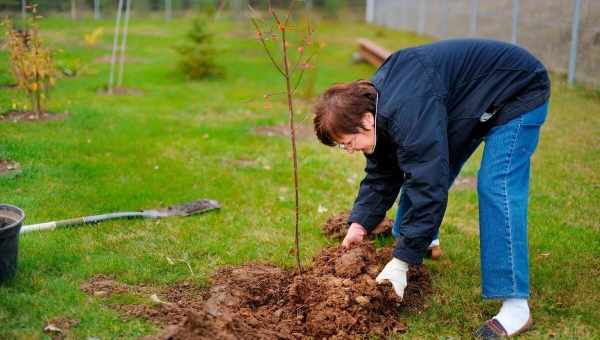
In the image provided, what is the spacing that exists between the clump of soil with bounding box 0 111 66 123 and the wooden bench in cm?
612

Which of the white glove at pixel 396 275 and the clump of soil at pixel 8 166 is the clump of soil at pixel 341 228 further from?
the clump of soil at pixel 8 166

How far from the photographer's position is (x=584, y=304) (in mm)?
3475

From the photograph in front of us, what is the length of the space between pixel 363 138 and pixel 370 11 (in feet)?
78.5

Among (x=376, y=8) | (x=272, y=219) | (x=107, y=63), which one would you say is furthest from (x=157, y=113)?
(x=376, y=8)

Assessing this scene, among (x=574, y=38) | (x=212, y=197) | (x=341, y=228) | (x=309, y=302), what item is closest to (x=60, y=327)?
(x=309, y=302)

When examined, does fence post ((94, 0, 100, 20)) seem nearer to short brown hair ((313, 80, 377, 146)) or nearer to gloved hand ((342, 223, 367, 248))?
gloved hand ((342, 223, 367, 248))

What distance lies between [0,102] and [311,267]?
16.6 ft

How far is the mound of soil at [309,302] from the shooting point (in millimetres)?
2965

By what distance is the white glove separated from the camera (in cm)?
319

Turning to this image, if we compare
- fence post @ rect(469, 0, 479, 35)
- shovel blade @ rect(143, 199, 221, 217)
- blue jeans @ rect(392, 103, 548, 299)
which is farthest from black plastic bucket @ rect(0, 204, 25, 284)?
fence post @ rect(469, 0, 479, 35)

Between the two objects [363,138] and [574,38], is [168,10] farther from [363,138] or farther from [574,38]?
[363,138]

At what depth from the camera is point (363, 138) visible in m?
3.00

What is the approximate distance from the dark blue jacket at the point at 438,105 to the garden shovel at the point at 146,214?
6.43ft

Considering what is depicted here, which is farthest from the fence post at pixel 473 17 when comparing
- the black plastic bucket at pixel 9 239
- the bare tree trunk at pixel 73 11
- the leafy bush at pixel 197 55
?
the black plastic bucket at pixel 9 239
